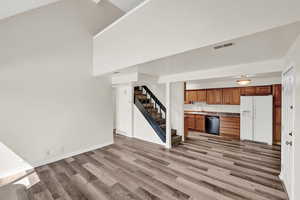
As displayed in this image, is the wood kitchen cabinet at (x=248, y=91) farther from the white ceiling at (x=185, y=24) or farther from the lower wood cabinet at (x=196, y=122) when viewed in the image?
the white ceiling at (x=185, y=24)

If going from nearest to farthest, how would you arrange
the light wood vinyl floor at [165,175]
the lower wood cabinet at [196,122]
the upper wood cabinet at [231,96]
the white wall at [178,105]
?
the light wood vinyl floor at [165,175] → the white wall at [178,105] → the upper wood cabinet at [231,96] → the lower wood cabinet at [196,122]

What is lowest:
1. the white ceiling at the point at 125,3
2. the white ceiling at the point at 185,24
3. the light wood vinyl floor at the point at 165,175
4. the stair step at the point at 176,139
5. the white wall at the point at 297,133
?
the light wood vinyl floor at the point at 165,175

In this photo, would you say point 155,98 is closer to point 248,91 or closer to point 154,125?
point 154,125

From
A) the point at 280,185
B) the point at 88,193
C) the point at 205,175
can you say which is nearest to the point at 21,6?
the point at 88,193

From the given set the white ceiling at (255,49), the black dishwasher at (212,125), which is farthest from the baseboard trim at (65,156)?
the black dishwasher at (212,125)

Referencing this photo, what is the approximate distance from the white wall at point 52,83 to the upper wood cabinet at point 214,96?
4419 mm

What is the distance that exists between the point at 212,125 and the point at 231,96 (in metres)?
1.40

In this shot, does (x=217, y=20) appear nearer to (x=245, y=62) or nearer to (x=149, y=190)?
(x=245, y=62)

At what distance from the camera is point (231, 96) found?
5.34 meters

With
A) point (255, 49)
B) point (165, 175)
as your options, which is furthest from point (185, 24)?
point (165, 175)

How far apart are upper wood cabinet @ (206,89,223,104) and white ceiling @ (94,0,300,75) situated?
4440 mm

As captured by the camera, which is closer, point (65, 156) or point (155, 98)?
point (65, 156)

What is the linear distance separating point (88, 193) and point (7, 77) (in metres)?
2.75

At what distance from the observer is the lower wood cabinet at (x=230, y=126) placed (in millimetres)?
4965
